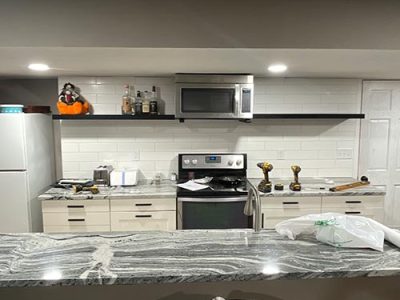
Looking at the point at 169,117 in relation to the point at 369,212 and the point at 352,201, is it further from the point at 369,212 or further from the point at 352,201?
the point at 369,212

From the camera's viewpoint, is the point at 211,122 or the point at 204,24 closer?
the point at 204,24

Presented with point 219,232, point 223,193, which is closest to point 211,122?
point 223,193

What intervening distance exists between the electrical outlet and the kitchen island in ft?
7.47

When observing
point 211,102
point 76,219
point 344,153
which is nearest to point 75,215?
point 76,219

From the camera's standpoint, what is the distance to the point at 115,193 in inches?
112


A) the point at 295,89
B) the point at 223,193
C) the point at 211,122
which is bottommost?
the point at 223,193

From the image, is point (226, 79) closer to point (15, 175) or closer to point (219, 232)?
point (219, 232)

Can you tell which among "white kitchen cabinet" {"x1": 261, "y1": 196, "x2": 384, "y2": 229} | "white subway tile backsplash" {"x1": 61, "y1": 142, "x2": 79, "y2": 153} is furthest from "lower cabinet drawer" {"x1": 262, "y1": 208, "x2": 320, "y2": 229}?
"white subway tile backsplash" {"x1": 61, "y1": 142, "x2": 79, "y2": 153}

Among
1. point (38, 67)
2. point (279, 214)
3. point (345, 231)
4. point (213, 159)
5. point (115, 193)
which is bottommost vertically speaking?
point (279, 214)

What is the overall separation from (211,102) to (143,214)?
1278 mm

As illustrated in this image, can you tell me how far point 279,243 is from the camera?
141 centimetres

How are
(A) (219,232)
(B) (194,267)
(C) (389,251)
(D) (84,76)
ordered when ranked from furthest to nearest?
(D) (84,76) < (A) (219,232) < (C) (389,251) < (B) (194,267)

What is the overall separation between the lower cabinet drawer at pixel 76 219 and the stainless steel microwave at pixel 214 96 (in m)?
1.22

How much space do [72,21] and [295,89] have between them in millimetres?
2499
